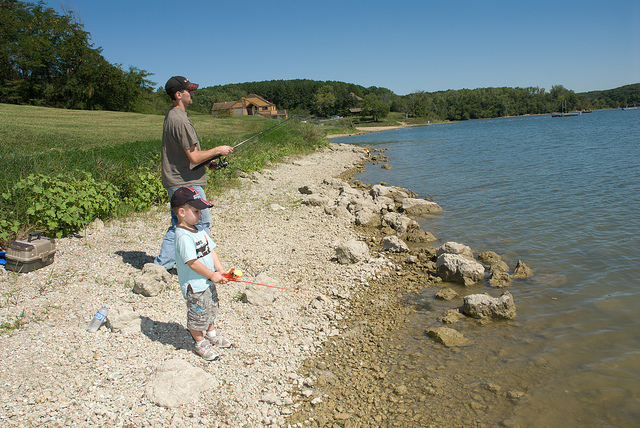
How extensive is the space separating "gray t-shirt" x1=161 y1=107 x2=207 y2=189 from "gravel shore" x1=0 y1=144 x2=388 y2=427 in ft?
4.54

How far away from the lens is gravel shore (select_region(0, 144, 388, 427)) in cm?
327

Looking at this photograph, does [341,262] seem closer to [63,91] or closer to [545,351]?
[545,351]

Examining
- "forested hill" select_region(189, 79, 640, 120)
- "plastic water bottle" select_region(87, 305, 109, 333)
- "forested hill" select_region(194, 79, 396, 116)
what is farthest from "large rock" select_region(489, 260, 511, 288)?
"forested hill" select_region(189, 79, 640, 120)

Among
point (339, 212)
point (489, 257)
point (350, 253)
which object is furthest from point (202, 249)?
point (339, 212)

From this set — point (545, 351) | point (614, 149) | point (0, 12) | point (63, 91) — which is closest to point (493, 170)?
point (614, 149)

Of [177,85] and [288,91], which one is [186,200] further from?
[288,91]

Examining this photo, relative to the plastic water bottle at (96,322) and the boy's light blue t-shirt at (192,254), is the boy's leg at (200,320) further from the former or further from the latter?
the plastic water bottle at (96,322)

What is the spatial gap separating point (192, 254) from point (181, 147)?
1548 mm

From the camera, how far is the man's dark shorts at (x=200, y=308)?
3.85 m

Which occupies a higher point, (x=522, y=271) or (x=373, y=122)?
(x=373, y=122)

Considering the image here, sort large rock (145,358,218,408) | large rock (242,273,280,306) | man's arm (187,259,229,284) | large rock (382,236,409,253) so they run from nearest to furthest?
1. large rock (145,358,218,408)
2. man's arm (187,259,229,284)
3. large rock (242,273,280,306)
4. large rock (382,236,409,253)

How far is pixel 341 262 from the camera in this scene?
7.07m

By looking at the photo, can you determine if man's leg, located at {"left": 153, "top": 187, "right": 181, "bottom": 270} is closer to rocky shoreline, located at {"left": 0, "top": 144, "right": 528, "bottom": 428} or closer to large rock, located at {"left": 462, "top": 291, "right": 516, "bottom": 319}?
rocky shoreline, located at {"left": 0, "top": 144, "right": 528, "bottom": 428}

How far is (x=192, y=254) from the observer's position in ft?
12.1
